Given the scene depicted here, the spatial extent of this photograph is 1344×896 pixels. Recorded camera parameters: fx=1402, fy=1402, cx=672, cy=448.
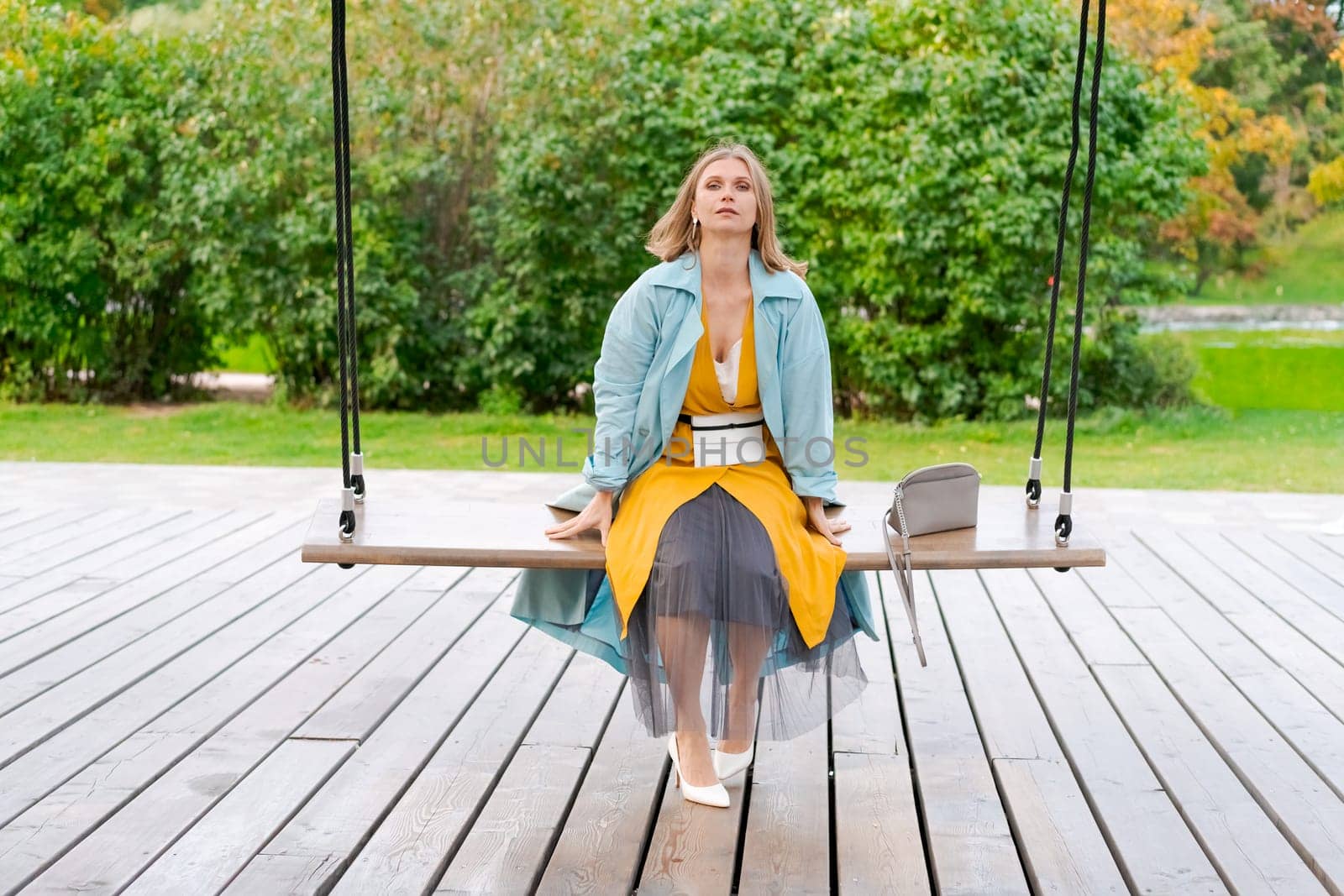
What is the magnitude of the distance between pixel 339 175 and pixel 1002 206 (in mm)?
5923

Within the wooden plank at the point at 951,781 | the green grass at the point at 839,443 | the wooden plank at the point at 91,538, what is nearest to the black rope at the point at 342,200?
the wooden plank at the point at 951,781

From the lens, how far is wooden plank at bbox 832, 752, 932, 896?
90.7 inches

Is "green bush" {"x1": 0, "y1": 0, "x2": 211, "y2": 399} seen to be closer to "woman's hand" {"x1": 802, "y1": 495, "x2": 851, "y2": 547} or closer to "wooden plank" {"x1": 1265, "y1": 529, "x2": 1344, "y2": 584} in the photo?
"wooden plank" {"x1": 1265, "y1": 529, "x2": 1344, "y2": 584}

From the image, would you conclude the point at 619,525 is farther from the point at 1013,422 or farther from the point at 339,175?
the point at 1013,422

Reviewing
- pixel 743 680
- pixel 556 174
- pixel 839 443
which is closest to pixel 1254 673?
pixel 743 680

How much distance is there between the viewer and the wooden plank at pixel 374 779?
90.9 inches

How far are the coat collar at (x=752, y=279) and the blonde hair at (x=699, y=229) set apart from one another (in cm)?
2

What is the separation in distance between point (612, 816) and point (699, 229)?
3.72 feet

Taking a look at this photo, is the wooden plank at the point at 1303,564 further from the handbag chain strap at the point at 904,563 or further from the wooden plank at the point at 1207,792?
the handbag chain strap at the point at 904,563

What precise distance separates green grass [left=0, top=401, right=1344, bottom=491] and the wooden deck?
Result: 2774 mm

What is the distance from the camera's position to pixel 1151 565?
15.5ft

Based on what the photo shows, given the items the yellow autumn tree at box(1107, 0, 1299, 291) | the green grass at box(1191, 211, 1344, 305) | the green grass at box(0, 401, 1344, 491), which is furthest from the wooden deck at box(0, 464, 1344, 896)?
the green grass at box(1191, 211, 1344, 305)

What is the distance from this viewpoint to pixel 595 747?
2.95 metres

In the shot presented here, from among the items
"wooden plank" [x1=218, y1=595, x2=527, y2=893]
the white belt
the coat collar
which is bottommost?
"wooden plank" [x1=218, y1=595, x2=527, y2=893]
